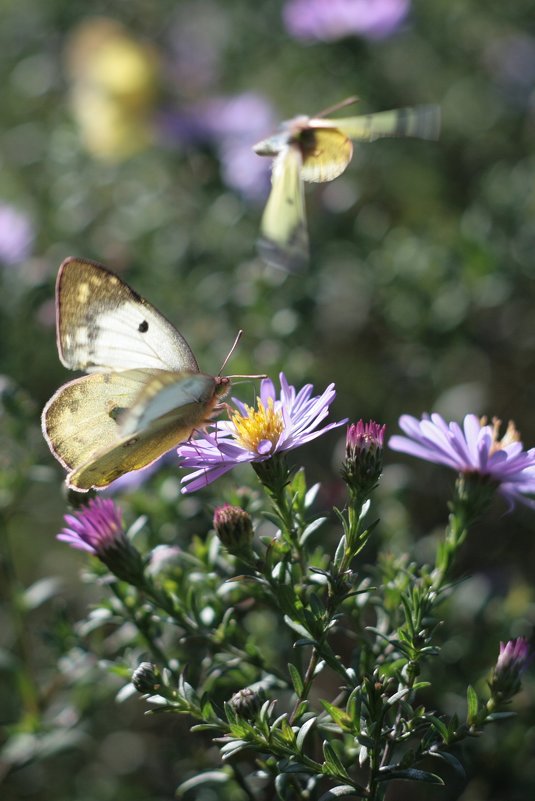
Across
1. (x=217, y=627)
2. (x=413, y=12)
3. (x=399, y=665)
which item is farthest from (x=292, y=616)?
(x=413, y=12)

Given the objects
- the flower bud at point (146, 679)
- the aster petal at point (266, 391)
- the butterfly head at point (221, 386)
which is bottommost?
the flower bud at point (146, 679)

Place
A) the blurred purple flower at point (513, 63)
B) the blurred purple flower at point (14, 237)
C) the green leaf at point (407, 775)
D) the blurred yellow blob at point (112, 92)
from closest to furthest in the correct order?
the green leaf at point (407, 775), the blurred purple flower at point (14, 237), the blurred yellow blob at point (112, 92), the blurred purple flower at point (513, 63)

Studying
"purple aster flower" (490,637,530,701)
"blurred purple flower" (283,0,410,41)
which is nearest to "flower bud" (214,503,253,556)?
"purple aster flower" (490,637,530,701)

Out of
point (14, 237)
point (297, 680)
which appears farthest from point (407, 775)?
point (14, 237)

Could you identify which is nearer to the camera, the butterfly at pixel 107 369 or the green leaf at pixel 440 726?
the green leaf at pixel 440 726

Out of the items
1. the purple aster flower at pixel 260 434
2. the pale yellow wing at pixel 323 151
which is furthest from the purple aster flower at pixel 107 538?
the pale yellow wing at pixel 323 151

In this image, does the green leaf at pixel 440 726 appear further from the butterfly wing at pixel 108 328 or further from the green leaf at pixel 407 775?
the butterfly wing at pixel 108 328

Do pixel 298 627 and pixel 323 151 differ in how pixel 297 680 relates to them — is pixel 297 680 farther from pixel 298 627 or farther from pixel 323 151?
pixel 323 151
